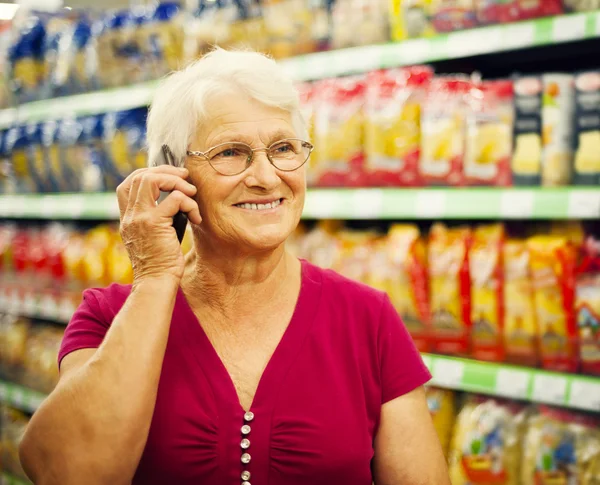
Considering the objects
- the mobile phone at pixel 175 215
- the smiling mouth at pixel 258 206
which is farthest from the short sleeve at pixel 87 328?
the smiling mouth at pixel 258 206

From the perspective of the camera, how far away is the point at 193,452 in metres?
1.27

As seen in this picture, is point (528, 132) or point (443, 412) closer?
point (528, 132)

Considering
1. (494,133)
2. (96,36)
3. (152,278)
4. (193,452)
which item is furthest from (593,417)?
(96,36)

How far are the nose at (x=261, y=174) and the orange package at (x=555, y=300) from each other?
858 millimetres

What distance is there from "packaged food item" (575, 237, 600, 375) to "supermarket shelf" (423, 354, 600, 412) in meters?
0.06

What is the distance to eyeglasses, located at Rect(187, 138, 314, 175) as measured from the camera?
4.35ft

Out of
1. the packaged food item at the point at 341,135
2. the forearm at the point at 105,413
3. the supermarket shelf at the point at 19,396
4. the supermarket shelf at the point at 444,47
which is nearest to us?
the forearm at the point at 105,413

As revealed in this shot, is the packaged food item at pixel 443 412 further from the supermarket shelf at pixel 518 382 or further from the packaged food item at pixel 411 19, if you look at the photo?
the packaged food item at pixel 411 19

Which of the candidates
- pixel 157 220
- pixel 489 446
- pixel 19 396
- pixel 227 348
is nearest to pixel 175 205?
pixel 157 220

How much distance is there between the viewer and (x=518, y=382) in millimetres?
1792

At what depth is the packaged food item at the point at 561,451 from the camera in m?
1.75

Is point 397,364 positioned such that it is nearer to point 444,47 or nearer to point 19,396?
point 444,47

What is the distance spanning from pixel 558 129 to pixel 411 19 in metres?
0.53

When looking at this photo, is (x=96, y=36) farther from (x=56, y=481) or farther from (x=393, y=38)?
(x=56, y=481)
